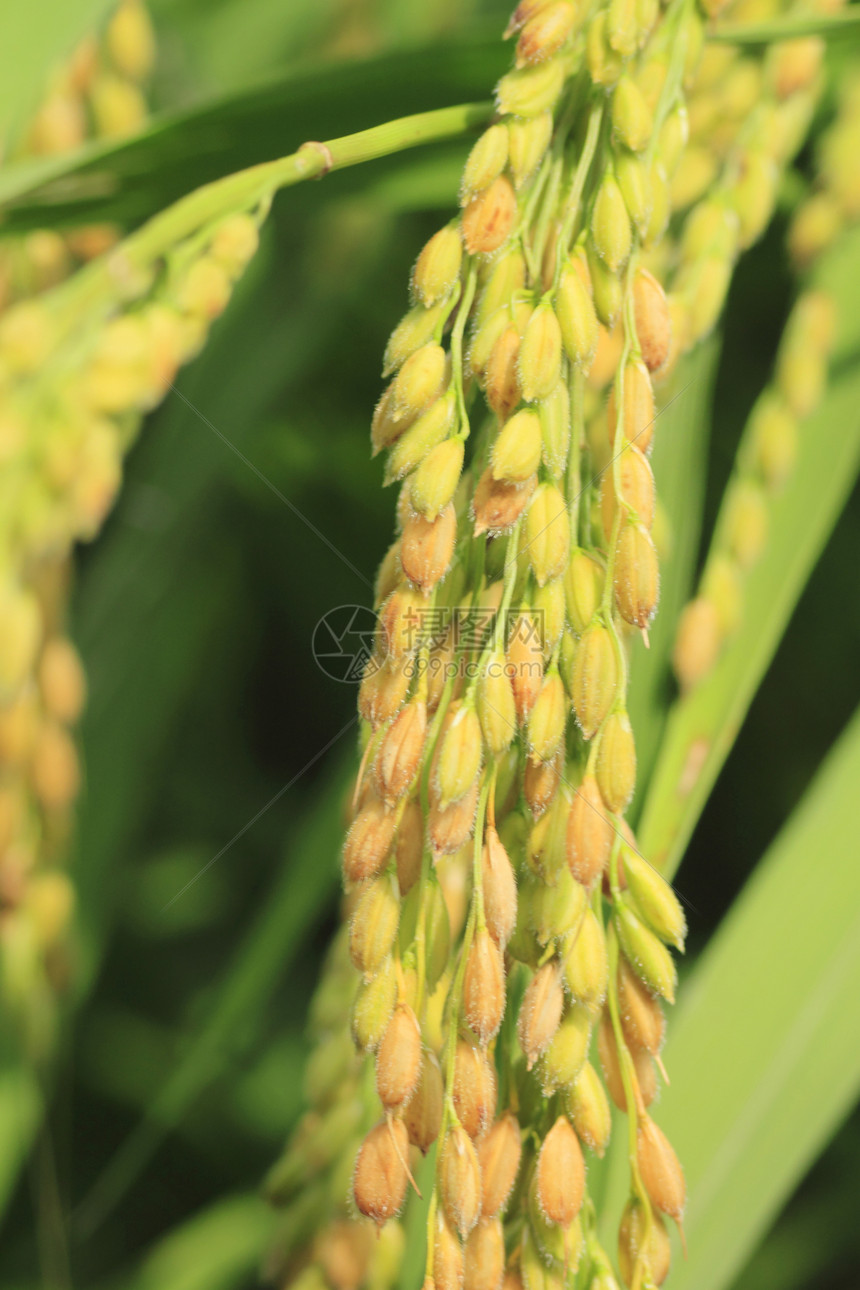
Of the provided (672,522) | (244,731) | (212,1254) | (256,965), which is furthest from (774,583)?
(212,1254)

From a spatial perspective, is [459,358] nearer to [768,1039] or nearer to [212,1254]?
[768,1039]

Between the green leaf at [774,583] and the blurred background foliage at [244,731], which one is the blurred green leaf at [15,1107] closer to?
the blurred background foliage at [244,731]

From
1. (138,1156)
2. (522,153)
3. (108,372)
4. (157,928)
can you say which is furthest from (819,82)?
(157,928)

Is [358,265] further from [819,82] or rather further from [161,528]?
[819,82]

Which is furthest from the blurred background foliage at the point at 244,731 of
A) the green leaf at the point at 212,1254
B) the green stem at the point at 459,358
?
the green stem at the point at 459,358

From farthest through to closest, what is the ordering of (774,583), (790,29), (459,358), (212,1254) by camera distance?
1. (212,1254)
2. (774,583)
3. (790,29)
4. (459,358)

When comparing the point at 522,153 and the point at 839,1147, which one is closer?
the point at 522,153
